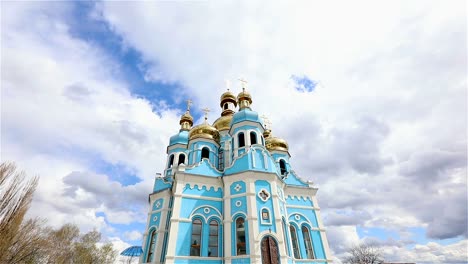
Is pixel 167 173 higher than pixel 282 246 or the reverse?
higher

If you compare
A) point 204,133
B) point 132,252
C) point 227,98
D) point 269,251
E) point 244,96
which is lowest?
point 269,251

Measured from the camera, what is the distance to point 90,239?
27.1m

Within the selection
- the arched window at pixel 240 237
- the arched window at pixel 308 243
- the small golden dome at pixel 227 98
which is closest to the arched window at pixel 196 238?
the arched window at pixel 240 237

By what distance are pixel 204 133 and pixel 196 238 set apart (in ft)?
31.9

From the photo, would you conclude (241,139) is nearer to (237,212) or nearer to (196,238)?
(237,212)

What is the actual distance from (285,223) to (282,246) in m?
2.25

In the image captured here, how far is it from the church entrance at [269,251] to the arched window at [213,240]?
10.3 ft

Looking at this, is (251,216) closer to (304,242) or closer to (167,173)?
(304,242)

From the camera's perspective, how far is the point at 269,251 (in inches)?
543

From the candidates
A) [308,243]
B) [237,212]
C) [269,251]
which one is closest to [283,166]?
[308,243]

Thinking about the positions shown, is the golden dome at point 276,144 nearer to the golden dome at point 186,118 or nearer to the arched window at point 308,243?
the arched window at point 308,243

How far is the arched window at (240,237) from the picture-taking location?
14273mm

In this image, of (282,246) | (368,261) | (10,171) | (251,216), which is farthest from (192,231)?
(368,261)

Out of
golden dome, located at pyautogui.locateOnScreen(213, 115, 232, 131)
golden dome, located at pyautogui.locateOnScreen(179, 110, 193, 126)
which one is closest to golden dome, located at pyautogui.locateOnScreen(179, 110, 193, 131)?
golden dome, located at pyautogui.locateOnScreen(179, 110, 193, 126)
